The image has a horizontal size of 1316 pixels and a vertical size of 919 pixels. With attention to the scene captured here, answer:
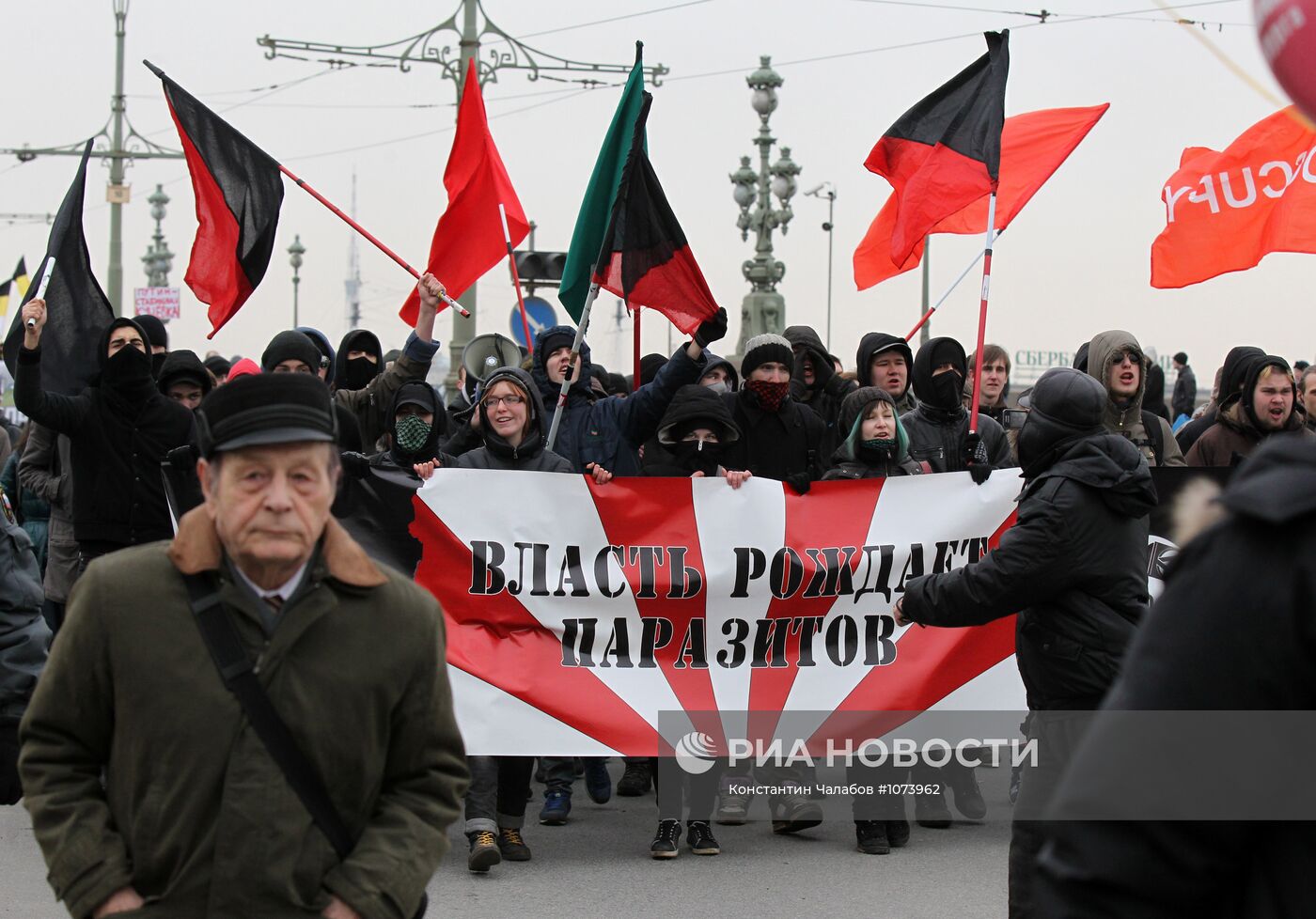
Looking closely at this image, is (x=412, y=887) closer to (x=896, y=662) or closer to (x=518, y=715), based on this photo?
(x=518, y=715)

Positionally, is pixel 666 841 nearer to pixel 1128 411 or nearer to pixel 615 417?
pixel 615 417

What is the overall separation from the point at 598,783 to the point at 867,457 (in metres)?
2.11

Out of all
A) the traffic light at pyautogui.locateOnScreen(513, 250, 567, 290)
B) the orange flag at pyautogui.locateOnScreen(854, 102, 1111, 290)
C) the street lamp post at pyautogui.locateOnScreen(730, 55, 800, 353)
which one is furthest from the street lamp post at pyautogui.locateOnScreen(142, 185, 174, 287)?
the orange flag at pyautogui.locateOnScreen(854, 102, 1111, 290)

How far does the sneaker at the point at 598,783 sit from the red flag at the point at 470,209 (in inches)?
106

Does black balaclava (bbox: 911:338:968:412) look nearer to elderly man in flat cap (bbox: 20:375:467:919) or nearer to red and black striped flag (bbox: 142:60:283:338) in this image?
red and black striped flag (bbox: 142:60:283:338)

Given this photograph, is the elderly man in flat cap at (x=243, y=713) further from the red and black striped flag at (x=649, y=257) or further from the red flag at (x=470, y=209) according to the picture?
the red flag at (x=470, y=209)

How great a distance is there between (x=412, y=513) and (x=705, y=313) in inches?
67.0

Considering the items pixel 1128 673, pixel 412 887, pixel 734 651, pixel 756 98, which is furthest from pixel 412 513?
pixel 756 98

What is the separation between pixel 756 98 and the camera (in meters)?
26.9

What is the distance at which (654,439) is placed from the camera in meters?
7.55

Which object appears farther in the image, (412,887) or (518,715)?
(518,715)

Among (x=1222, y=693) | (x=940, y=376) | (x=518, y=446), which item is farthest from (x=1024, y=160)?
(x=1222, y=693)

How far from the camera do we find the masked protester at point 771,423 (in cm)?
765

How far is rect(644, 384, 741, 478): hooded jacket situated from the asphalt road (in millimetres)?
1664
